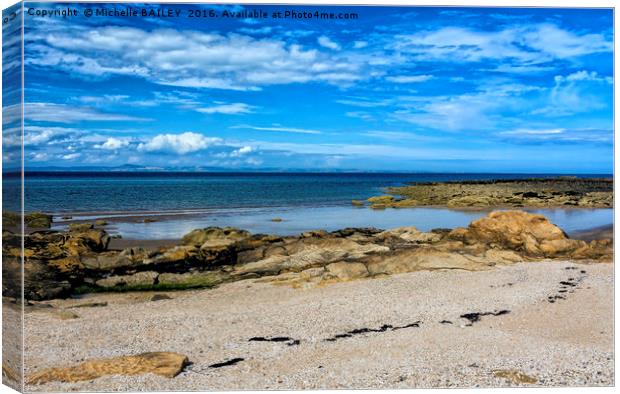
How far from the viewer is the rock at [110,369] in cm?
684

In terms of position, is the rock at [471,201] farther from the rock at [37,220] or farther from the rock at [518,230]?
the rock at [37,220]

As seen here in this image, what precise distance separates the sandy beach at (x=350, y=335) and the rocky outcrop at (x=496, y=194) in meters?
1.04

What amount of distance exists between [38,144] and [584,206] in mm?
6664

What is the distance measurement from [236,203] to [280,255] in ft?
2.73

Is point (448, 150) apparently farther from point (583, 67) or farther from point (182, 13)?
point (182, 13)

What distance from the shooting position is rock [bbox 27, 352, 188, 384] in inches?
269

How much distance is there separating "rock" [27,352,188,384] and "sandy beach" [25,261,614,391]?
0.06 metres

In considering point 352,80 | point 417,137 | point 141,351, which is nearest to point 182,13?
point 352,80

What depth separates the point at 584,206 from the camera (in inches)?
329

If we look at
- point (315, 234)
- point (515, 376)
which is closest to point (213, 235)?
point (315, 234)

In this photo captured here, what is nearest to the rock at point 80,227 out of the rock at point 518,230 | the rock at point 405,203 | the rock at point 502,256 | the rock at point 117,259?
the rock at point 117,259

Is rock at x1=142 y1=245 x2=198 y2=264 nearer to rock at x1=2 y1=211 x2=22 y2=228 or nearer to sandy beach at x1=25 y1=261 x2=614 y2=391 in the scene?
sandy beach at x1=25 y1=261 x2=614 y2=391

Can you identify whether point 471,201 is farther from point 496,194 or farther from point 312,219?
point 312,219

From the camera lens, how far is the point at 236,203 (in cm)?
790
